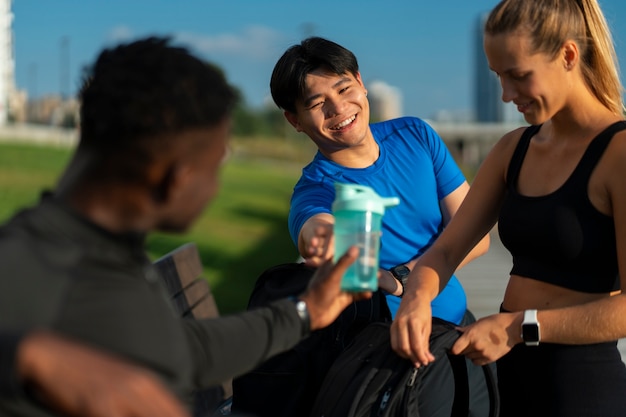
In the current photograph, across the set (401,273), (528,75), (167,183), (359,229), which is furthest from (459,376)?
(167,183)

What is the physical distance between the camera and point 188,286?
4691 millimetres

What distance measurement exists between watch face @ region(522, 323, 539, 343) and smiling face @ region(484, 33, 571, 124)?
0.55 meters

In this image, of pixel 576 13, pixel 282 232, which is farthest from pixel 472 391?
pixel 282 232

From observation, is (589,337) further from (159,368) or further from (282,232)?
(282,232)

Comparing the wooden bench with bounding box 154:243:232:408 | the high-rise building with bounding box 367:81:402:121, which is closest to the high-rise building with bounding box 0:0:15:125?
the high-rise building with bounding box 367:81:402:121

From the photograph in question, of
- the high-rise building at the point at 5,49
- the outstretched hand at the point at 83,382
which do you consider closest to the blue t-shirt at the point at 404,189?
the outstretched hand at the point at 83,382

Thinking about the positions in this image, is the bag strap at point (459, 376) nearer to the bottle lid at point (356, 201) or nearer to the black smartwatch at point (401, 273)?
the black smartwatch at point (401, 273)

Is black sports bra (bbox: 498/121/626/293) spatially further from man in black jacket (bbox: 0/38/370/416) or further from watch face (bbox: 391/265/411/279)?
man in black jacket (bbox: 0/38/370/416)

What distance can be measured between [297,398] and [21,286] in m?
1.56

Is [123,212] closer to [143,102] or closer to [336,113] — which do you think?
[143,102]

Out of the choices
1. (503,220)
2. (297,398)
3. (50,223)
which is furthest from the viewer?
(297,398)

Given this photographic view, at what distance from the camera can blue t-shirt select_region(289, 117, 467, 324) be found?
3.38 metres

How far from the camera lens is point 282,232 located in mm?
21422

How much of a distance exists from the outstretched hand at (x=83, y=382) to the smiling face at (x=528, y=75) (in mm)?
1450
